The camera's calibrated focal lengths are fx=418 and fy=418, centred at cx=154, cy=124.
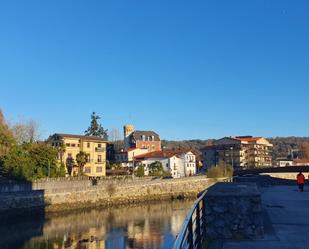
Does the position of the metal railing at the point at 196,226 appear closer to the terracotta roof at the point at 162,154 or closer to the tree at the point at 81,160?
the tree at the point at 81,160

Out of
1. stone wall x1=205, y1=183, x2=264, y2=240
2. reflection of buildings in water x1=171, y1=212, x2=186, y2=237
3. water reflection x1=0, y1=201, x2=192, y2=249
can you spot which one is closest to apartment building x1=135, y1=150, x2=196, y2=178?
water reflection x1=0, y1=201, x2=192, y2=249

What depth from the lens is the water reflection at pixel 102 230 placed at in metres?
26.1

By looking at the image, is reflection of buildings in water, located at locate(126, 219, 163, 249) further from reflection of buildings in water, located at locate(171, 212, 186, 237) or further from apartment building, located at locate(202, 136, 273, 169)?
apartment building, located at locate(202, 136, 273, 169)

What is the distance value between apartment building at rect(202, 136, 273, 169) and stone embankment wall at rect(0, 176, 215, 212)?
37.3 metres

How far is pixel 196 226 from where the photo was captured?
24.6ft

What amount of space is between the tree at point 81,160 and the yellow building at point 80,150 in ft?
2.69

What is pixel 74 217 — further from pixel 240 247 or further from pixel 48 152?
pixel 240 247

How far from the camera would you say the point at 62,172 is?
57.5 m

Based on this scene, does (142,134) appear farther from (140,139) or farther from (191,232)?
(191,232)

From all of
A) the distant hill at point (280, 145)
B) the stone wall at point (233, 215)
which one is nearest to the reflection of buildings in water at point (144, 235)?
the stone wall at point (233, 215)

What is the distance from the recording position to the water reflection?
26.1 metres

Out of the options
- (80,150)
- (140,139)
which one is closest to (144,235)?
(80,150)

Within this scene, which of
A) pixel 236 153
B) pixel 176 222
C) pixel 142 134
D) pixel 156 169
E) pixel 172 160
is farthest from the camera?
pixel 142 134

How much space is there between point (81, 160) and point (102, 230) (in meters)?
Result: 36.1
